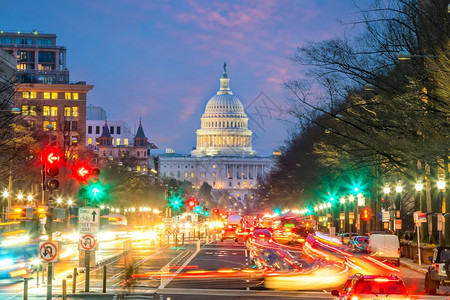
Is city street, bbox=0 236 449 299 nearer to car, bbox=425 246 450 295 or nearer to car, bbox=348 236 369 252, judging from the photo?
car, bbox=425 246 450 295

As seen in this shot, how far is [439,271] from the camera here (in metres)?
30.9

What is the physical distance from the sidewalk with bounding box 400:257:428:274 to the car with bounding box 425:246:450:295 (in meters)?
13.3

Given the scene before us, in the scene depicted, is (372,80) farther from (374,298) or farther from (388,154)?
(374,298)

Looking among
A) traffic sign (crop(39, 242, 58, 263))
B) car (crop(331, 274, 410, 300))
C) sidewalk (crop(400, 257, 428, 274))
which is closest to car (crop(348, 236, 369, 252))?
sidewalk (crop(400, 257, 428, 274))

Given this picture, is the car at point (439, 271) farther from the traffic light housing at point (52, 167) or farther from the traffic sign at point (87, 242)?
the traffic light housing at point (52, 167)

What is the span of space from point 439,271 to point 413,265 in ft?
63.9

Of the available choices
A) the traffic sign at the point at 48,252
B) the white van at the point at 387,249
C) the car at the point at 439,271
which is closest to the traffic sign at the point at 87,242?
the traffic sign at the point at 48,252

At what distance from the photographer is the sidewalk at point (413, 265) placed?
4666 cm

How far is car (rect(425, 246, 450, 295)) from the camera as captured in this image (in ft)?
100

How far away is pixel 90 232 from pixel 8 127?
83.9ft

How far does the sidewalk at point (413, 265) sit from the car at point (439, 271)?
43.6ft

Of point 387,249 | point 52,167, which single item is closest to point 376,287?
point 52,167

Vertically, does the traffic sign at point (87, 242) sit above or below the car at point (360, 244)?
above

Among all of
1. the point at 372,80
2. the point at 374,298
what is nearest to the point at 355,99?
the point at 372,80
